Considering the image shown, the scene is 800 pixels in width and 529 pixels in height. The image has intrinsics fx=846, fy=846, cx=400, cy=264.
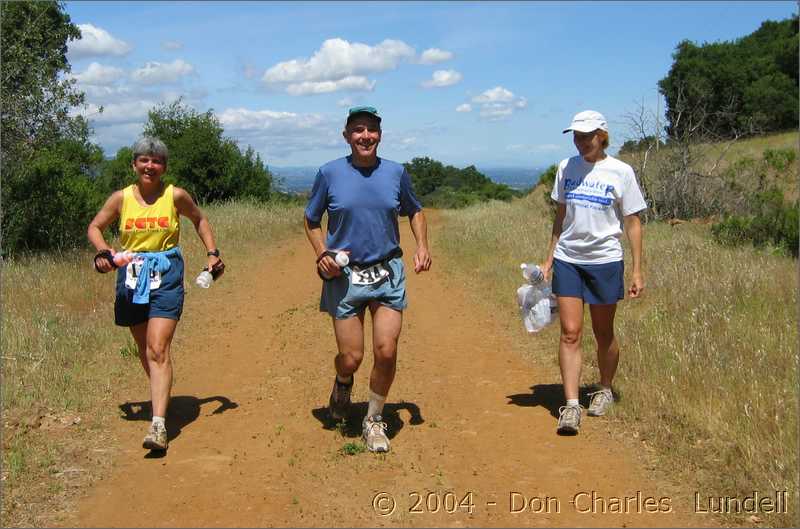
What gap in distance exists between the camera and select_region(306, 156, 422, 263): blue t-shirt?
5285mm

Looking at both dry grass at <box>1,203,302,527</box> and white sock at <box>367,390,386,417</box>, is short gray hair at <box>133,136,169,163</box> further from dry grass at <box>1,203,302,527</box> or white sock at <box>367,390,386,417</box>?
white sock at <box>367,390,386,417</box>

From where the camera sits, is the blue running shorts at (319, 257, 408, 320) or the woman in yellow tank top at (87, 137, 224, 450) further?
the woman in yellow tank top at (87, 137, 224, 450)

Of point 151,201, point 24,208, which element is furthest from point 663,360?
point 24,208

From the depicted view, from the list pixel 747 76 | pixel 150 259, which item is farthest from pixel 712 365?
pixel 747 76

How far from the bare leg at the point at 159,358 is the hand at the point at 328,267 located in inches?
46.2

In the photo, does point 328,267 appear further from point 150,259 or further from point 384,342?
point 150,259

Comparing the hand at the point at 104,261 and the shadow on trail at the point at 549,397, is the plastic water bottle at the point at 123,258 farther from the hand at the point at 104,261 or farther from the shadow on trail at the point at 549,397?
the shadow on trail at the point at 549,397

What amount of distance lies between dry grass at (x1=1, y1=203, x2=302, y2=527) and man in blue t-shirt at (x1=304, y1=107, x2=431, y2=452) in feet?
5.68

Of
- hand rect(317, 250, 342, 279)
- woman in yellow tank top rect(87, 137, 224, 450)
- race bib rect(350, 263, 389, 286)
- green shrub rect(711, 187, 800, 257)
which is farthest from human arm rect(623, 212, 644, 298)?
green shrub rect(711, 187, 800, 257)

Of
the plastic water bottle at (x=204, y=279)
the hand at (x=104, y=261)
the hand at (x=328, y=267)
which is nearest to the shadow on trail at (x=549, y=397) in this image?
the hand at (x=328, y=267)

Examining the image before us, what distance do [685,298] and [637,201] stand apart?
3284 millimetres

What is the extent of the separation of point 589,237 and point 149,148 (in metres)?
3.00

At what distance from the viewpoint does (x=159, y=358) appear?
220 inches

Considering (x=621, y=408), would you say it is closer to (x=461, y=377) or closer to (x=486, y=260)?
(x=461, y=377)
